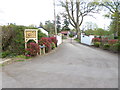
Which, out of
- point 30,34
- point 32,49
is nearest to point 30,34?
point 30,34

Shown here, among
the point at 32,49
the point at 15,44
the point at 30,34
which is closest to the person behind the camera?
the point at 32,49

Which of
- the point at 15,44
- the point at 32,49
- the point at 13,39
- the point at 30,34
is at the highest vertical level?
the point at 30,34

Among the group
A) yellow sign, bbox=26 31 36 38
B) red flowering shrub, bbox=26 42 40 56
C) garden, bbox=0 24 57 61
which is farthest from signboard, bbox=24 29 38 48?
red flowering shrub, bbox=26 42 40 56

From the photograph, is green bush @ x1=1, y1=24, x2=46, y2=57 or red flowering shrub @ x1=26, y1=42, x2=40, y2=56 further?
green bush @ x1=1, y1=24, x2=46, y2=57

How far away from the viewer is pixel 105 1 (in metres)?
22.1

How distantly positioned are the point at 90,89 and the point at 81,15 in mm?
24788

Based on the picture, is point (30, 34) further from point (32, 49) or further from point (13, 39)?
point (13, 39)

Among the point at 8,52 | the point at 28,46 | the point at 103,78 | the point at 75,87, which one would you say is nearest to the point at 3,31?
the point at 8,52

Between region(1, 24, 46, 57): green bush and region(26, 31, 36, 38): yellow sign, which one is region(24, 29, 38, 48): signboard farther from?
region(1, 24, 46, 57): green bush

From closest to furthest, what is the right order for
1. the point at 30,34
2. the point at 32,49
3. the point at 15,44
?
the point at 32,49
the point at 15,44
the point at 30,34

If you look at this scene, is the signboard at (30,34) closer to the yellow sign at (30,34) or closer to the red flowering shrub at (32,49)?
the yellow sign at (30,34)

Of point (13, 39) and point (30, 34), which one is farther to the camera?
point (30, 34)

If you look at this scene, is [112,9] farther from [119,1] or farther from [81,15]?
[81,15]

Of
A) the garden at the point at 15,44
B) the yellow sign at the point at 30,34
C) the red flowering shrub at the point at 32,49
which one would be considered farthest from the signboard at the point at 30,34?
the red flowering shrub at the point at 32,49
